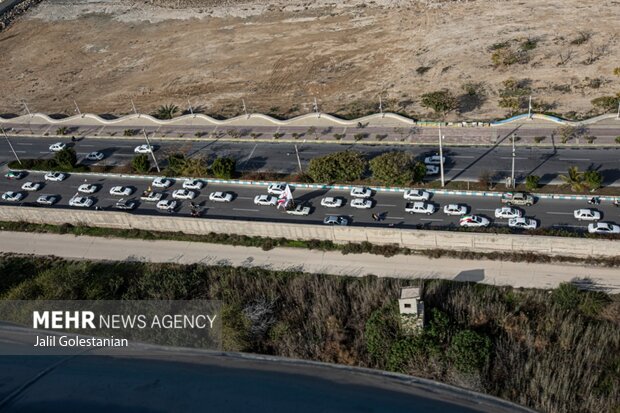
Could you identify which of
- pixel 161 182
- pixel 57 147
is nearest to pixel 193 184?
pixel 161 182

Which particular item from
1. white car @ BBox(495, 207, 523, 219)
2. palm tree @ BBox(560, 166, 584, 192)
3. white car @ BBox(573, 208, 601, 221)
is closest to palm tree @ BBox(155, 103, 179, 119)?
white car @ BBox(495, 207, 523, 219)

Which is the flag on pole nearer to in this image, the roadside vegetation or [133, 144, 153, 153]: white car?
the roadside vegetation

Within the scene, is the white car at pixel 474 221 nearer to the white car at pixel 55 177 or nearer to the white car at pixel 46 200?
the white car at pixel 46 200

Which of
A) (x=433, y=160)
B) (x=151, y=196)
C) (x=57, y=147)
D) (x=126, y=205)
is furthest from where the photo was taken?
(x=57, y=147)

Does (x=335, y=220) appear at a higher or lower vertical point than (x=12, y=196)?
lower

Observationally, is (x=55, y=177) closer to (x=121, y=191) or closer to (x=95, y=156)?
(x=95, y=156)

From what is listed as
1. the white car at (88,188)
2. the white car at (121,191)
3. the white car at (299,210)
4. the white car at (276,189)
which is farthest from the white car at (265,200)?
the white car at (88,188)
